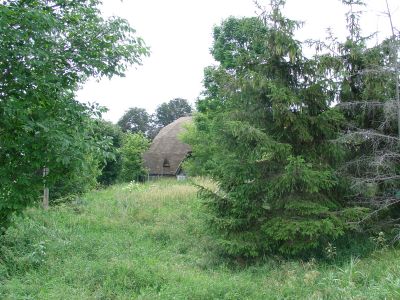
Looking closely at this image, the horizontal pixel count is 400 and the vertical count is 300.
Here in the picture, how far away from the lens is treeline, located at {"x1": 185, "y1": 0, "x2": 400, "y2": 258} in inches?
308

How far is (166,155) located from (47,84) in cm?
3354

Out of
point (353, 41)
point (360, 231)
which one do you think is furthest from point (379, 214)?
point (353, 41)

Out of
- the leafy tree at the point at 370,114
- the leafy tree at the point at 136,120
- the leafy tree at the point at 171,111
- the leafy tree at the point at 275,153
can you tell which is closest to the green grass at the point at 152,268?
the leafy tree at the point at 275,153

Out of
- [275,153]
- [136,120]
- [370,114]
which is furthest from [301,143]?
[136,120]

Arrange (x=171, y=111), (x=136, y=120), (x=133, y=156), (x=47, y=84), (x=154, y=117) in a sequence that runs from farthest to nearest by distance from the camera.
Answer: (x=171, y=111)
(x=154, y=117)
(x=136, y=120)
(x=133, y=156)
(x=47, y=84)

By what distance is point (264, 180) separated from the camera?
26.9 ft

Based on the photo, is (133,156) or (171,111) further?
(171,111)

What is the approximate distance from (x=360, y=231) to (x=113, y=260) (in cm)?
488

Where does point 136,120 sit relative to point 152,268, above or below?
above

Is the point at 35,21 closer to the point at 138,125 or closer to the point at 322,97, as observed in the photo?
the point at 322,97

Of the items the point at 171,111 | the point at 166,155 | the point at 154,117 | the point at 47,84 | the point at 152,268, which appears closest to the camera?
the point at 47,84

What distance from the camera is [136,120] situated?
64.4 meters

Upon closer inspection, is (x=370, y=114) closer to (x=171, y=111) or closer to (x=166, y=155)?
(x=166, y=155)

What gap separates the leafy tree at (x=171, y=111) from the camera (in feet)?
225
